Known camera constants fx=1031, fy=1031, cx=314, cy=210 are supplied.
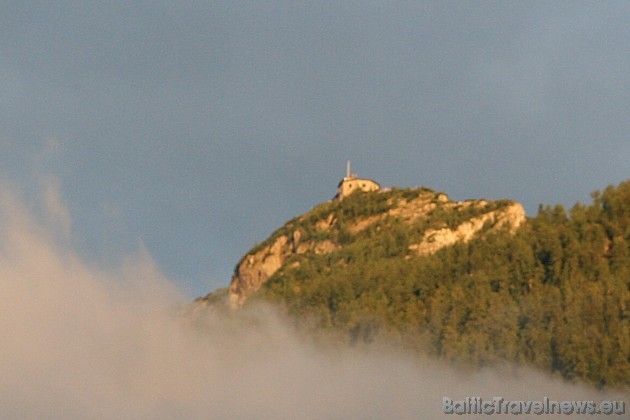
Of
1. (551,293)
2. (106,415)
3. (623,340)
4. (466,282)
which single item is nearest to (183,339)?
(106,415)

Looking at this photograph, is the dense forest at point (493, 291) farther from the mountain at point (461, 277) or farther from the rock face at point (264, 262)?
the rock face at point (264, 262)

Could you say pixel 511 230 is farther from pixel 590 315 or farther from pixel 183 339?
pixel 183 339

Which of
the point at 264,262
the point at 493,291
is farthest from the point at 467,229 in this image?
the point at 264,262

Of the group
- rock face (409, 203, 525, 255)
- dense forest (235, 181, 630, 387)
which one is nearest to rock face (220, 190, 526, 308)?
rock face (409, 203, 525, 255)

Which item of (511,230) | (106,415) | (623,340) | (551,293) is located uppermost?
(511,230)

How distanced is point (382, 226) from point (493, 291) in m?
29.3

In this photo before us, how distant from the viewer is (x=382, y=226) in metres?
155

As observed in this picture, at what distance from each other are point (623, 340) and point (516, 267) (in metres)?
26.6

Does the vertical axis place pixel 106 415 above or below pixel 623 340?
below

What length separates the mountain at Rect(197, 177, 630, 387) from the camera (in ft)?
365

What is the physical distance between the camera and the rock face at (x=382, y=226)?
145750mm

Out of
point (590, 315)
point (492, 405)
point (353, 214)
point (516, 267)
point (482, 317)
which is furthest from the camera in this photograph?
point (353, 214)

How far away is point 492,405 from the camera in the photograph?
102 meters

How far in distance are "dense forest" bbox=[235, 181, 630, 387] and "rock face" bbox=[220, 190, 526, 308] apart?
0.80 m
